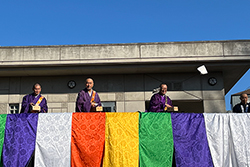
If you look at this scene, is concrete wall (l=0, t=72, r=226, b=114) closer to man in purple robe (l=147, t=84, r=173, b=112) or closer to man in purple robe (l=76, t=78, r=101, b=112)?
man in purple robe (l=147, t=84, r=173, b=112)

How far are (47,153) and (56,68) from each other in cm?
512

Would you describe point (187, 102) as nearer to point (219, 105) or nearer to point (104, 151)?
point (219, 105)

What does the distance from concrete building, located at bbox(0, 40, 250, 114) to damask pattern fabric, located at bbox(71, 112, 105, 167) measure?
4411 millimetres

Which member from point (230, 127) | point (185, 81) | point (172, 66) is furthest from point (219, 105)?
point (230, 127)

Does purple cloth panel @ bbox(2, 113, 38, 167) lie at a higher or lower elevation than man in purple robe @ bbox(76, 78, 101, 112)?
lower

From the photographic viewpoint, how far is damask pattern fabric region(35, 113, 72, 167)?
6348 mm

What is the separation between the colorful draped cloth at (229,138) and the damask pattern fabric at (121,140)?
4.93 ft

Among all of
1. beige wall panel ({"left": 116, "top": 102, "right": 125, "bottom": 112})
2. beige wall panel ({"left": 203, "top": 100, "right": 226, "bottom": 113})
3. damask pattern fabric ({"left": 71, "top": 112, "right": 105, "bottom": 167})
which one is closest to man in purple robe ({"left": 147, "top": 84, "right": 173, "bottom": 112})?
damask pattern fabric ({"left": 71, "top": 112, "right": 105, "bottom": 167})

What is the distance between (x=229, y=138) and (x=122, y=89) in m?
5.48

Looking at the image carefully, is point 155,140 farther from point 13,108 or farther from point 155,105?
point 13,108

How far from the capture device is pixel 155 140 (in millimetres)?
6516

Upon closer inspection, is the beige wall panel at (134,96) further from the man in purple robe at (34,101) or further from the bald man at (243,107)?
the man in purple robe at (34,101)

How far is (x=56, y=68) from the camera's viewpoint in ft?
36.3

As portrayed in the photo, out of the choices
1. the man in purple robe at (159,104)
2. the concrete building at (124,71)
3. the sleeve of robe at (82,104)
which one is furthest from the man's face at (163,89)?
the concrete building at (124,71)
